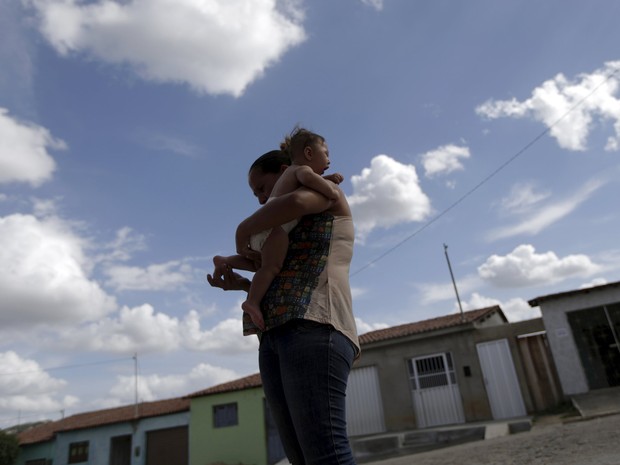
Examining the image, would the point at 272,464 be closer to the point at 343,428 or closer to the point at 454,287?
the point at 454,287

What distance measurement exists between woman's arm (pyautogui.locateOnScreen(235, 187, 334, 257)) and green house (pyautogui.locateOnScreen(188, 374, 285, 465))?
2016 centimetres

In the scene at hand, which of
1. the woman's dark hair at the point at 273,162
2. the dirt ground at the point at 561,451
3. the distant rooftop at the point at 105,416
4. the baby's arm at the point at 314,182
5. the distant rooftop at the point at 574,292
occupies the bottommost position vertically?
the dirt ground at the point at 561,451

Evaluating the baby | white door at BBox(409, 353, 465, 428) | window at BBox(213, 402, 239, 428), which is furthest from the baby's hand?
window at BBox(213, 402, 239, 428)

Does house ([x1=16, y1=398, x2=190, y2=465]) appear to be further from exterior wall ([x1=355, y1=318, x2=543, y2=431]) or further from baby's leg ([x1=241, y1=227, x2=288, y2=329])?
baby's leg ([x1=241, y1=227, x2=288, y2=329])

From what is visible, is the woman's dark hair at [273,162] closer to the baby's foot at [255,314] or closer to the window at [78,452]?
the baby's foot at [255,314]

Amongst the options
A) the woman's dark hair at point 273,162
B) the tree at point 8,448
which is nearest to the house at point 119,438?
the tree at point 8,448

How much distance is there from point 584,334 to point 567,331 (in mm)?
2275

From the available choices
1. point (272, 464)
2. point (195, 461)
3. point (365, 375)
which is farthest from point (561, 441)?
point (195, 461)

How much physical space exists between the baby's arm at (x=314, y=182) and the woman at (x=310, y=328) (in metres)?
0.02

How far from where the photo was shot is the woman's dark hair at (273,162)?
1.83 meters

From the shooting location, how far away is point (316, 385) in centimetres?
122

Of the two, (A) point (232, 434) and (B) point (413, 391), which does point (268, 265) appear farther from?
(A) point (232, 434)

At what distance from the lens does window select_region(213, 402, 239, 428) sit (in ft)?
72.6

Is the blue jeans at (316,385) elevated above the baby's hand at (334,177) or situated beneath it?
situated beneath
